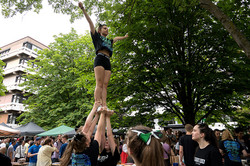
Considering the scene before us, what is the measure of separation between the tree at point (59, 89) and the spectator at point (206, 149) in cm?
1597

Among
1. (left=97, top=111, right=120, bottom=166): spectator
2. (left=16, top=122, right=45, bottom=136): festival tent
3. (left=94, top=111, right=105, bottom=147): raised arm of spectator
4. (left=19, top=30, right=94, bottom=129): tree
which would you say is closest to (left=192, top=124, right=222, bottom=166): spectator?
(left=97, top=111, right=120, bottom=166): spectator

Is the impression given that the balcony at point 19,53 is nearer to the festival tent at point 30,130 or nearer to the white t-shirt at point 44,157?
the festival tent at point 30,130

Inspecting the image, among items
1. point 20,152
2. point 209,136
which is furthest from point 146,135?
point 20,152

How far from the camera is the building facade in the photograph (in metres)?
30.6

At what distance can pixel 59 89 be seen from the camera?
68.2 feet

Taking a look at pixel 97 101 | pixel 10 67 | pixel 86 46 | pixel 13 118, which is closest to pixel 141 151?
pixel 97 101

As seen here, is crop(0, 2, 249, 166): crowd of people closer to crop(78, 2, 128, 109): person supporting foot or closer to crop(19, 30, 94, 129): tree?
crop(78, 2, 128, 109): person supporting foot

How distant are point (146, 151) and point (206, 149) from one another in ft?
8.07

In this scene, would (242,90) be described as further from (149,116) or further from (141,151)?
(141,151)

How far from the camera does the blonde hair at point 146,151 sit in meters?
1.60

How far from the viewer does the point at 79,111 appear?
18734 millimetres

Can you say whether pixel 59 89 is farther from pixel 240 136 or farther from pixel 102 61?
pixel 240 136

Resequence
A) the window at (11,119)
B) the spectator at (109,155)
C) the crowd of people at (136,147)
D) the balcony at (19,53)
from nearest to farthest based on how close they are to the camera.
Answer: the crowd of people at (136,147) → the spectator at (109,155) → the window at (11,119) → the balcony at (19,53)

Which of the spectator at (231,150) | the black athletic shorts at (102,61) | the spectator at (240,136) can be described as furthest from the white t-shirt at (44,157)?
the spectator at (240,136)
